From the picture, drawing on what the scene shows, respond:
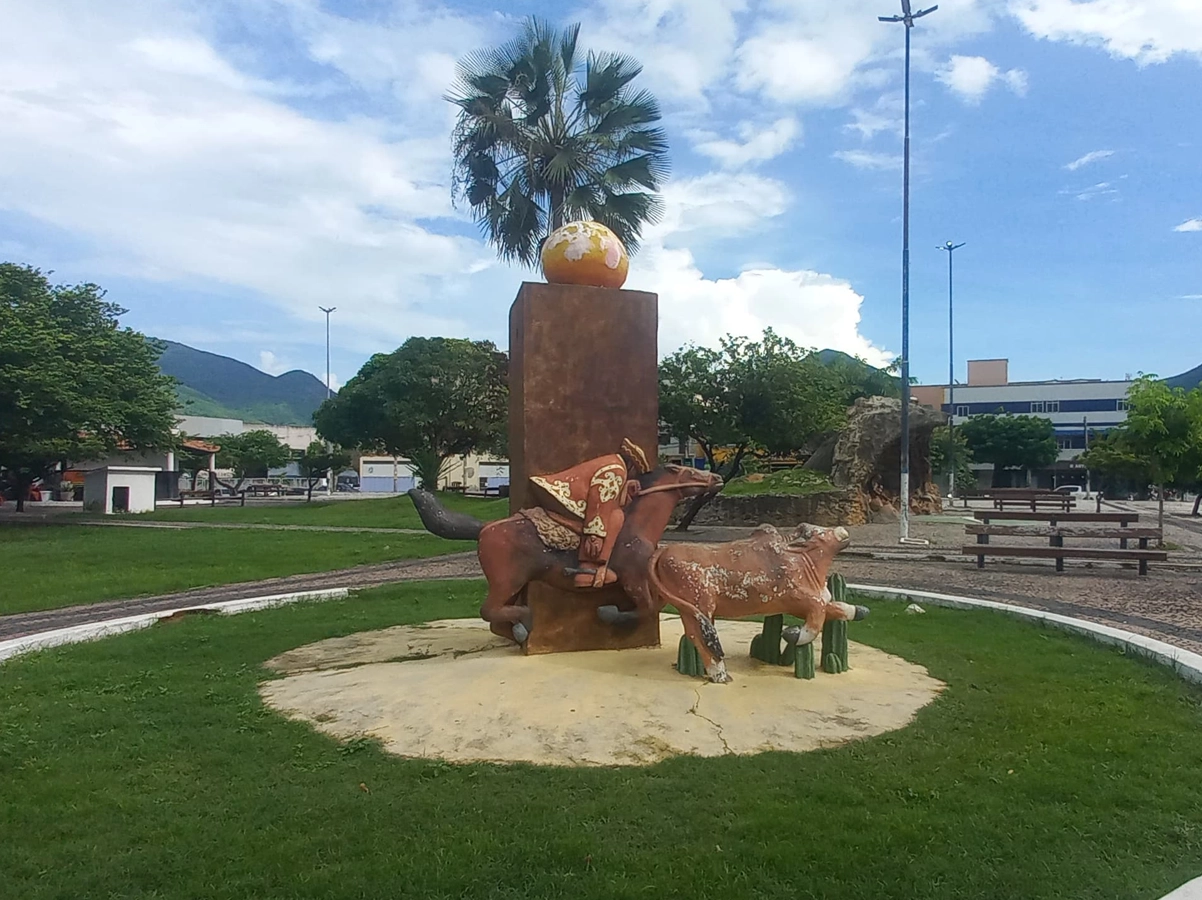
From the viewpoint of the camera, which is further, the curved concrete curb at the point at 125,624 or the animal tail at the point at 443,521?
the curved concrete curb at the point at 125,624

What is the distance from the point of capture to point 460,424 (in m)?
36.8

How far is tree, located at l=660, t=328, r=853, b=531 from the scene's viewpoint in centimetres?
2088

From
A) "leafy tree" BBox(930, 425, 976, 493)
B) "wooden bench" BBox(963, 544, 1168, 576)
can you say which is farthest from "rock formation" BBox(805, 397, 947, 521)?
"leafy tree" BBox(930, 425, 976, 493)

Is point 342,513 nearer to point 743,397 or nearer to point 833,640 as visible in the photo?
point 743,397

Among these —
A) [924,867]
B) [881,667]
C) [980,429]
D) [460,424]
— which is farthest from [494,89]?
[980,429]

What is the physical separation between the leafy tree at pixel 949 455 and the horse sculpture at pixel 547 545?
128ft

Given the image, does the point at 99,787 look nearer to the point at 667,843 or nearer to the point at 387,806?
the point at 387,806

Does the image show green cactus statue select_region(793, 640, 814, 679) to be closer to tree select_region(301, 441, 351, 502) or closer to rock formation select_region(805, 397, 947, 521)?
rock formation select_region(805, 397, 947, 521)

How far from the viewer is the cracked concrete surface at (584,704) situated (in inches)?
193

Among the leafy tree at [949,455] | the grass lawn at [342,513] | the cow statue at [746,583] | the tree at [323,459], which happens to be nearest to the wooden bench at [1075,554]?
the cow statue at [746,583]

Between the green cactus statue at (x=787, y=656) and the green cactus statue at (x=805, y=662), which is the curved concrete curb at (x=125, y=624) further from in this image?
the green cactus statue at (x=805, y=662)

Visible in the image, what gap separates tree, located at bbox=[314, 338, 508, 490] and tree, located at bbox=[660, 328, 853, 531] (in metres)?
16.3

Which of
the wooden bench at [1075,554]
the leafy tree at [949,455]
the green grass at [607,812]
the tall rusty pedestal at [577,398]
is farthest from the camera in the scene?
the leafy tree at [949,455]

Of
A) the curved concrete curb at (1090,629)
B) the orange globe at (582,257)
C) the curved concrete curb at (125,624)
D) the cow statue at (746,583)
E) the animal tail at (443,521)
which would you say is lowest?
the curved concrete curb at (125,624)
